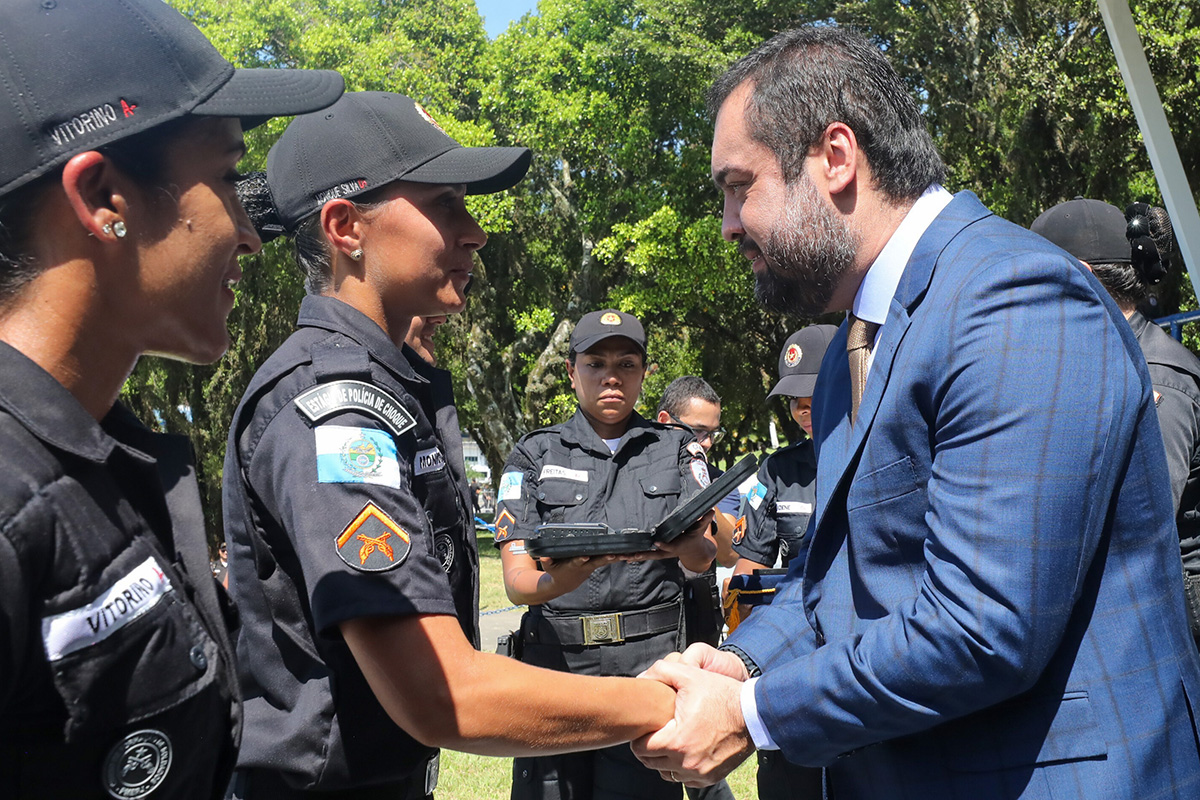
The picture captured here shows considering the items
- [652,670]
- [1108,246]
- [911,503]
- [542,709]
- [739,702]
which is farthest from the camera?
[1108,246]

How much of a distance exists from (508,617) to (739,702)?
31.8ft

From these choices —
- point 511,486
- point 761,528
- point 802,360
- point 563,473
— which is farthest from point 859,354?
point 802,360

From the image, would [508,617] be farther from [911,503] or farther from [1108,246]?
[911,503]

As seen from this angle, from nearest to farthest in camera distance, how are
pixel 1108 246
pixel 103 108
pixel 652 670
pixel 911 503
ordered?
pixel 103 108, pixel 911 503, pixel 652 670, pixel 1108 246

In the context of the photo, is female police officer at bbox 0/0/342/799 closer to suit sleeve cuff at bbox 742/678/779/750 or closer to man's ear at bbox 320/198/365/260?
man's ear at bbox 320/198/365/260

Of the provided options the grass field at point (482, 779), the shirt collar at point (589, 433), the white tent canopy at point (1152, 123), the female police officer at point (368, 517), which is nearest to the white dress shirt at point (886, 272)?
the female police officer at point (368, 517)

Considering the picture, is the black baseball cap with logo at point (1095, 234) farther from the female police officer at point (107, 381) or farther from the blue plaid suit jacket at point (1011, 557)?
the female police officer at point (107, 381)

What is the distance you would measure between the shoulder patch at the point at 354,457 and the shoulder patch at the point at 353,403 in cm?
4

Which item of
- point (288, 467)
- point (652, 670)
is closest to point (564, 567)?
point (652, 670)

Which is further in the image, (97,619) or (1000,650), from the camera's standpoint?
(1000,650)

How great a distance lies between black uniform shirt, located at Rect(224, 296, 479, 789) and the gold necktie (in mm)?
925

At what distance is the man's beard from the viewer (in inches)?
83.4

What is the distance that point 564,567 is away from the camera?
345cm

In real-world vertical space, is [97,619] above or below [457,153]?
below
